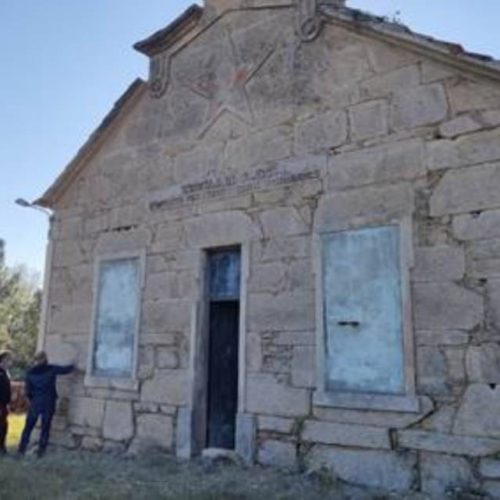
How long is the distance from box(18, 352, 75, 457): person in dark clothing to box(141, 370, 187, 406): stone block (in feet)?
5.33

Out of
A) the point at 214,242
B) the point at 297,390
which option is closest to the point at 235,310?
the point at 214,242

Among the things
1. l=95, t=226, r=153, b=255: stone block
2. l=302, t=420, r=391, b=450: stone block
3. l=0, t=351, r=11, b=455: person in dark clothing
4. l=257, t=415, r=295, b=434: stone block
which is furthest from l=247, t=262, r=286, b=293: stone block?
l=0, t=351, r=11, b=455: person in dark clothing

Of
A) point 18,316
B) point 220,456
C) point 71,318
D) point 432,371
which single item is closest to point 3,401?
point 71,318

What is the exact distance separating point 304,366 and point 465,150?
284 centimetres

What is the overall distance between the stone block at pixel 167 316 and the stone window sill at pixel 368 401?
2.21 metres

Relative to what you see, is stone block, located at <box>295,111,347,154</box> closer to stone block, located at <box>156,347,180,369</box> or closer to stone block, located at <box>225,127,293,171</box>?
stone block, located at <box>225,127,293,171</box>

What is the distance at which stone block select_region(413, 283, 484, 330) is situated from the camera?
5.78 meters

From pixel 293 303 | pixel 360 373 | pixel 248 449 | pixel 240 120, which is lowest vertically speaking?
pixel 248 449

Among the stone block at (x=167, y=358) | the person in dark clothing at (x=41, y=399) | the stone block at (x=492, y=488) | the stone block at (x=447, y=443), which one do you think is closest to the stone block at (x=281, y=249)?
the stone block at (x=167, y=358)

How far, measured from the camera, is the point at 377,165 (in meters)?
6.68

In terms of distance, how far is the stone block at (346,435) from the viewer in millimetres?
6094

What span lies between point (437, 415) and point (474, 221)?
1.89m

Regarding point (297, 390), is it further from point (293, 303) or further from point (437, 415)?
point (437, 415)

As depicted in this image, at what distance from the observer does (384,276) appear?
6.40 metres
